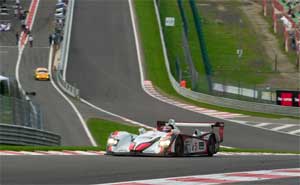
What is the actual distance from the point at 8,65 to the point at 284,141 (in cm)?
3365

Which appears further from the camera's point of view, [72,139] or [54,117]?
[54,117]

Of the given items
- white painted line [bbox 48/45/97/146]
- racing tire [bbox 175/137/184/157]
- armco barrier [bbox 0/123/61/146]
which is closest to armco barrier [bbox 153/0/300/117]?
white painted line [bbox 48/45/97/146]

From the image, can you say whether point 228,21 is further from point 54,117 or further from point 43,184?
point 43,184

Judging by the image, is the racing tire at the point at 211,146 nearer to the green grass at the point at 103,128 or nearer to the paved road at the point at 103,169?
the paved road at the point at 103,169

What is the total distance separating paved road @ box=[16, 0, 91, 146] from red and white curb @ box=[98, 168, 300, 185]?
17.6m

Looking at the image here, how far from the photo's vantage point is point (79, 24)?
75.4 metres

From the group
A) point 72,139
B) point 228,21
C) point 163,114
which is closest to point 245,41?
point 228,21

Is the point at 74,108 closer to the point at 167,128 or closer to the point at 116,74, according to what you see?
the point at 116,74

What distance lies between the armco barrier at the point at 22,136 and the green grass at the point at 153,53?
2336 centimetres

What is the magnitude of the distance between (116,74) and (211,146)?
134ft

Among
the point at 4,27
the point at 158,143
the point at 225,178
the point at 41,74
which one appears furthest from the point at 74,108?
the point at 4,27

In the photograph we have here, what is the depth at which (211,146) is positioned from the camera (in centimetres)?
2139

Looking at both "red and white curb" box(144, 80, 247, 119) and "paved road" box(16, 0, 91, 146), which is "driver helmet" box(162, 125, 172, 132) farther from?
"red and white curb" box(144, 80, 247, 119)

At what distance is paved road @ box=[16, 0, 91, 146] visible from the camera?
3444cm
